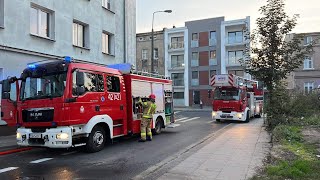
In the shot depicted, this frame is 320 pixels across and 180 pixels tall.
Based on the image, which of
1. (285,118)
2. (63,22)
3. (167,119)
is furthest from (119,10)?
(285,118)

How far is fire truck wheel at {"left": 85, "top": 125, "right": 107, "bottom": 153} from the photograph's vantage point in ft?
35.4

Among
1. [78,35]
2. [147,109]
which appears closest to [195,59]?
[78,35]

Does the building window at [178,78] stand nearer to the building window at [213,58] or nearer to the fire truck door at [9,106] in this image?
the building window at [213,58]

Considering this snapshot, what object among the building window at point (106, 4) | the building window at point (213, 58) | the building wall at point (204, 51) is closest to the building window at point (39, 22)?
the building window at point (106, 4)

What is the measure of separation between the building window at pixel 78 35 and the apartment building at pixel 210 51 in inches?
1347

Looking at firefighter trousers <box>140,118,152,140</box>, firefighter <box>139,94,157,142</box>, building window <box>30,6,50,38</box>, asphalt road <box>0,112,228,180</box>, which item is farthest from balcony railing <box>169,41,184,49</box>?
asphalt road <box>0,112,228,180</box>

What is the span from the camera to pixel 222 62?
176 feet

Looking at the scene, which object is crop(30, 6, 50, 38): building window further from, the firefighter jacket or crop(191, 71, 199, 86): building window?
crop(191, 71, 199, 86): building window

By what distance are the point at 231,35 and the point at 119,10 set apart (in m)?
32.8

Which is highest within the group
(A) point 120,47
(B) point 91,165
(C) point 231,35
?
(C) point 231,35

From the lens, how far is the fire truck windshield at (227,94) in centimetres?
2388

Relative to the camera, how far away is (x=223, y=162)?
8.86 m

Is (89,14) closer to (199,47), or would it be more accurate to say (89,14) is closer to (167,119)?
(167,119)

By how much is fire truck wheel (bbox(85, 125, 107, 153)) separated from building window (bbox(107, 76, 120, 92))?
1.43 metres
